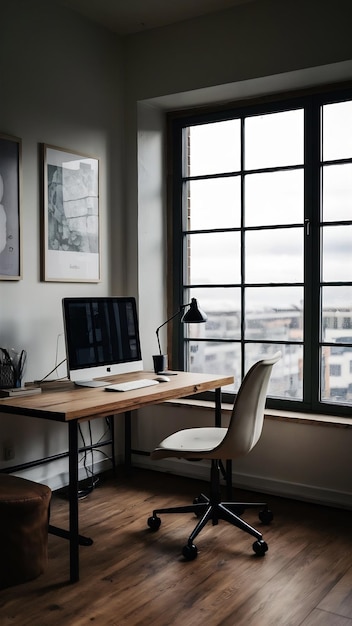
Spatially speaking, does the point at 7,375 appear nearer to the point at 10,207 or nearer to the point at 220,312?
the point at 10,207

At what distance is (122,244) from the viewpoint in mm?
4250

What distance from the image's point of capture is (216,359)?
4230 mm

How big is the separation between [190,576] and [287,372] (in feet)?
5.11

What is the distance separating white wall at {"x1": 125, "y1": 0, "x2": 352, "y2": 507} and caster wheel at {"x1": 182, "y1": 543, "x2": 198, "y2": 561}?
99 cm

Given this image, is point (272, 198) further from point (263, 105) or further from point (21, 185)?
point (21, 185)

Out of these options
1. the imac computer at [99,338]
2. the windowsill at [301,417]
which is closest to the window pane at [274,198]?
the imac computer at [99,338]

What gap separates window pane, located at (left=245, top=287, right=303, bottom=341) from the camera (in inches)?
154

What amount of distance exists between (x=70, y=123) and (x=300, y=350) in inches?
75.7

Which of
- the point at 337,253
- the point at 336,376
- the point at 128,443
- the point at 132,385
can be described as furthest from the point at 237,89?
the point at 128,443

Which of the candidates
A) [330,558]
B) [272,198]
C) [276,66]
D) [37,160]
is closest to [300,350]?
[272,198]

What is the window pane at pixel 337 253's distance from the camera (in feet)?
12.2

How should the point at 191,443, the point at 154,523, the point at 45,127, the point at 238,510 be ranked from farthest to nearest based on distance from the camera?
the point at 45,127 < the point at 238,510 < the point at 154,523 < the point at 191,443

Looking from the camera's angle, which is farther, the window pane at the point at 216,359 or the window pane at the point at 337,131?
the window pane at the point at 216,359

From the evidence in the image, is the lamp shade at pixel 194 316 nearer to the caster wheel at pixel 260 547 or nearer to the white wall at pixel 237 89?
the white wall at pixel 237 89
